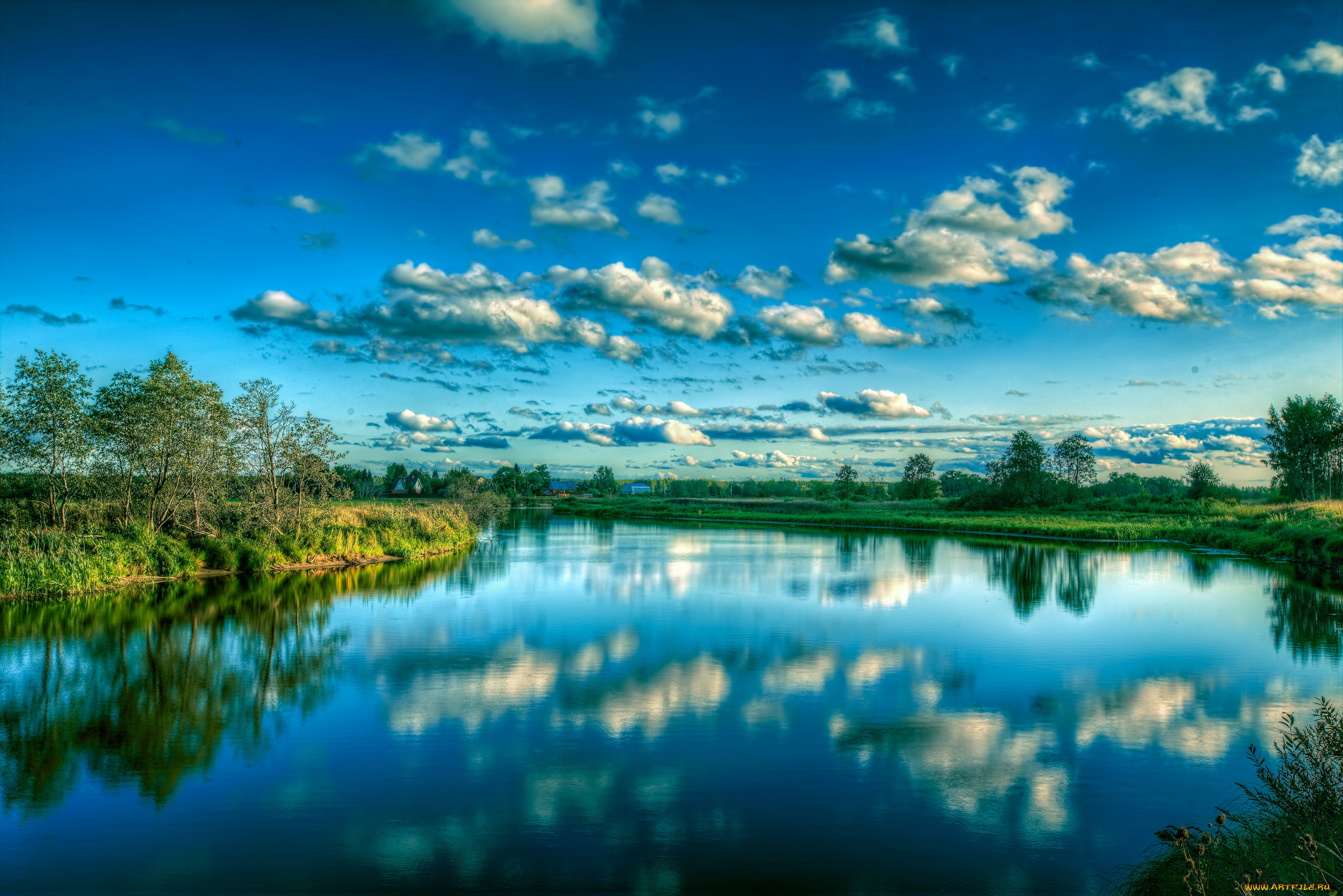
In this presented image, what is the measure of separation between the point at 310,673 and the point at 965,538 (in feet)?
155

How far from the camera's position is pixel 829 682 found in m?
11.9

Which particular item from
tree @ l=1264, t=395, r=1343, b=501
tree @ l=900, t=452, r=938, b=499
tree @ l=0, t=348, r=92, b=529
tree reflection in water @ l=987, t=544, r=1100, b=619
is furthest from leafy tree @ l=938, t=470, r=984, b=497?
tree @ l=0, t=348, r=92, b=529

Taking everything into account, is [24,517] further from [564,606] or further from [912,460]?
[912,460]

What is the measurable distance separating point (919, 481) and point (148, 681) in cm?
11228

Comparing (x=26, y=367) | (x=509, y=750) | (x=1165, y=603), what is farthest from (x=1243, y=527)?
(x=26, y=367)

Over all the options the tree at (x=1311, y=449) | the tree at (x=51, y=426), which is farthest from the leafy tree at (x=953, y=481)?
the tree at (x=51, y=426)

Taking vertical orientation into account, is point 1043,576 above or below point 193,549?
below

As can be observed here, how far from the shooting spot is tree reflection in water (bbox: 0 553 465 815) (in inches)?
321

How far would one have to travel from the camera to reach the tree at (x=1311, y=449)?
207ft

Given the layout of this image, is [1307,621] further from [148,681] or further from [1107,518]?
[1107,518]

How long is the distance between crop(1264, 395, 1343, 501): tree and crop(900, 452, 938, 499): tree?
1851 inches

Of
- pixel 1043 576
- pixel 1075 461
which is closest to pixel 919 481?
pixel 1075 461

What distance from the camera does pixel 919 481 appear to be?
369 ft

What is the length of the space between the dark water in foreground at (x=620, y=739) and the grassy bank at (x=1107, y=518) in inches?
764
